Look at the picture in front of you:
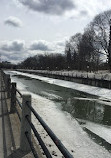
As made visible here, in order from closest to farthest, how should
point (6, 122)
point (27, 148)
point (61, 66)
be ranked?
point (27, 148), point (6, 122), point (61, 66)

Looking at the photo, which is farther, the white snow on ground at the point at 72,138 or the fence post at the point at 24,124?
the white snow on ground at the point at 72,138

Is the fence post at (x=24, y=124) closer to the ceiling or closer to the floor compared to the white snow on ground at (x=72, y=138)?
closer to the ceiling

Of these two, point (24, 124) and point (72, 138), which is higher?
point (24, 124)

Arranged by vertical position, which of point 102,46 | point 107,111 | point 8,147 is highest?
point 102,46

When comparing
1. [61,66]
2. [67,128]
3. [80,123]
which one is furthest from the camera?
[61,66]

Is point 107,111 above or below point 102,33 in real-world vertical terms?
below

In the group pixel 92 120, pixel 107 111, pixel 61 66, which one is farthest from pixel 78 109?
pixel 61 66

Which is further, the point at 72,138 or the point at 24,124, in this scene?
the point at 72,138

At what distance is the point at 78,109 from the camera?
15.6m

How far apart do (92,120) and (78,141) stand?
13.2 ft

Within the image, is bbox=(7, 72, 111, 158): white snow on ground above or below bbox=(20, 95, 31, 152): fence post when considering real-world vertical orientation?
below

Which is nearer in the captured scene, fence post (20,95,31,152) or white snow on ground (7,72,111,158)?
fence post (20,95,31,152)

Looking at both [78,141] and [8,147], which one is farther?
[78,141]

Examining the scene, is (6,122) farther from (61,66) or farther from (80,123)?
(61,66)
